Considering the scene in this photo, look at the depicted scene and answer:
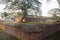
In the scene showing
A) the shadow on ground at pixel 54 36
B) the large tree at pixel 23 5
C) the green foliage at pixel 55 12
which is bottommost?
the shadow on ground at pixel 54 36

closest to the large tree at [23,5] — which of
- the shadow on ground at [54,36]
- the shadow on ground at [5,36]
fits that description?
the shadow on ground at [5,36]

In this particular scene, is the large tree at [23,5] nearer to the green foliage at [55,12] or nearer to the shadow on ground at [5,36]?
the green foliage at [55,12]

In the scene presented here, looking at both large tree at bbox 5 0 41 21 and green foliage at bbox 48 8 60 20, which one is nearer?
large tree at bbox 5 0 41 21

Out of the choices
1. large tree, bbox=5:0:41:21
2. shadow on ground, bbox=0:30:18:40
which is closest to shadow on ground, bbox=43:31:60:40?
large tree, bbox=5:0:41:21

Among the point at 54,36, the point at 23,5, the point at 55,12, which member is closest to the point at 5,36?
the point at 23,5

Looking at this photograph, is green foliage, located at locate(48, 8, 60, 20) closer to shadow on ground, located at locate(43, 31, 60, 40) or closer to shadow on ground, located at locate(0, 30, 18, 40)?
shadow on ground, located at locate(43, 31, 60, 40)

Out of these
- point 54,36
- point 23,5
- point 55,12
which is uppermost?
point 23,5

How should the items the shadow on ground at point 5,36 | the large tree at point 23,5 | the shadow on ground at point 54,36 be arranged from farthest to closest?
1. the shadow on ground at point 54,36
2. the large tree at point 23,5
3. the shadow on ground at point 5,36

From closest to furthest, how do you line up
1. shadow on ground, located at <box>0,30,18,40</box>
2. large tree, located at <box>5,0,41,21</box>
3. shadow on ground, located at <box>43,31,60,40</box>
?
shadow on ground, located at <box>0,30,18,40</box> < large tree, located at <box>5,0,41,21</box> < shadow on ground, located at <box>43,31,60,40</box>

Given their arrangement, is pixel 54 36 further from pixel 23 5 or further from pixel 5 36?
pixel 5 36

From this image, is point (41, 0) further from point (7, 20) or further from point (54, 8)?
point (7, 20)

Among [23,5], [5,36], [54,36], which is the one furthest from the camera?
[54,36]

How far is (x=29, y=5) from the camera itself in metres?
2.78

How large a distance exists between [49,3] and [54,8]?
0.16 metres
